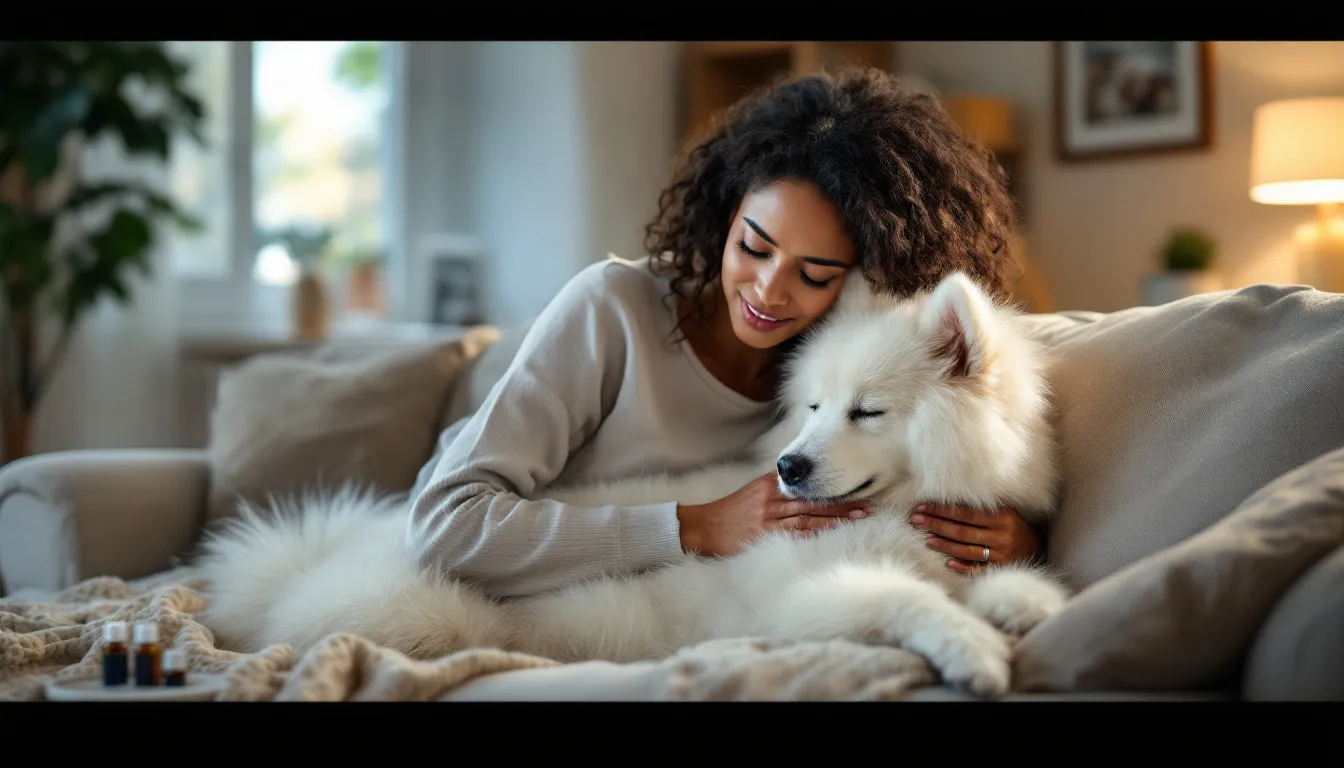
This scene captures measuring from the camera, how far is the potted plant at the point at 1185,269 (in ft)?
13.5

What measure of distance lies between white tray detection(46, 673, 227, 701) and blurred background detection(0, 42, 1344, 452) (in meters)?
2.75

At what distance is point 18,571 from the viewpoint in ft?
6.99

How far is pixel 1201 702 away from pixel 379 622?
100 cm

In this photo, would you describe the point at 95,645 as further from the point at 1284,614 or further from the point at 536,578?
the point at 1284,614

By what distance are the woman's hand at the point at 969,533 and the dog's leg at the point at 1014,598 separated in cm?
4

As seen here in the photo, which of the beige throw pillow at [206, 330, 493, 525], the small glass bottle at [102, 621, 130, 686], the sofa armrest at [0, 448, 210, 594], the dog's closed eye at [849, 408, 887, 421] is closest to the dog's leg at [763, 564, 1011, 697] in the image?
the dog's closed eye at [849, 408, 887, 421]

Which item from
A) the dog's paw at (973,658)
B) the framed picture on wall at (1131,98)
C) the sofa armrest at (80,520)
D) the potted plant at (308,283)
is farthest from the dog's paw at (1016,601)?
the framed picture on wall at (1131,98)

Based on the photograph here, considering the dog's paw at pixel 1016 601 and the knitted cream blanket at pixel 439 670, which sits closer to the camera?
the knitted cream blanket at pixel 439 670

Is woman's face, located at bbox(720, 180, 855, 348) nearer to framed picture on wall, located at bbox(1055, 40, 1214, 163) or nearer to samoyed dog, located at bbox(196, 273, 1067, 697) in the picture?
samoyed dog, located at bbox(196, 273, 1067, 697)

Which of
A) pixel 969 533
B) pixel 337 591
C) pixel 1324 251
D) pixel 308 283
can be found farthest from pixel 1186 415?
pixel 308 283

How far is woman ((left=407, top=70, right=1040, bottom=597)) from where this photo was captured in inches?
63.1

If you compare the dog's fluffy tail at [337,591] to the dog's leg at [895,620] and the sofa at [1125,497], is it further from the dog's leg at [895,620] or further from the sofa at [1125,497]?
the dog's leg at [895,620]

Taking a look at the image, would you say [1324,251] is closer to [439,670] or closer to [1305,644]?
[1305,644]
